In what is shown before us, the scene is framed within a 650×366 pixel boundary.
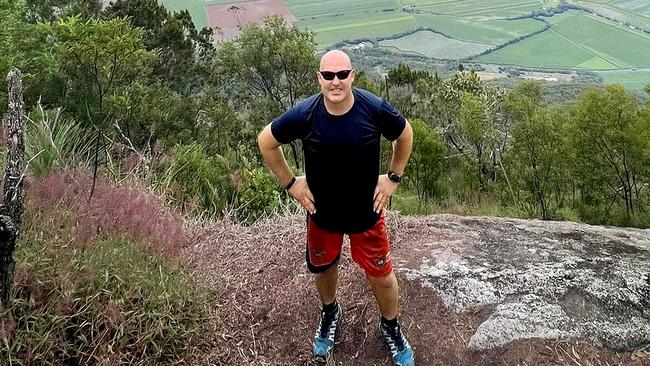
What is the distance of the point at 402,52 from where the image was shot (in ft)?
179

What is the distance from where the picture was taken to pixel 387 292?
345cm

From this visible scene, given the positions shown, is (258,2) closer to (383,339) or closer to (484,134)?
(484,134)

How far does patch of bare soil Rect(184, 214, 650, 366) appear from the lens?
3539mm

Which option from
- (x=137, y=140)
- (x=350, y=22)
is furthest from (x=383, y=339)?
(x=350, y=22)

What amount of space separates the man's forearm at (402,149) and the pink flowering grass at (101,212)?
1.62m

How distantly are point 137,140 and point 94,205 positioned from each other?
6.89m

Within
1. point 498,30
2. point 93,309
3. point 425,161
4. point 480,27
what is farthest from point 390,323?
point 480,27

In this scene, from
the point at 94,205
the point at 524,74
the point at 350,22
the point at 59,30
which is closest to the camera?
the point at 94,205

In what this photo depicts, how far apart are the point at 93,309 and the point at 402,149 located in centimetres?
181

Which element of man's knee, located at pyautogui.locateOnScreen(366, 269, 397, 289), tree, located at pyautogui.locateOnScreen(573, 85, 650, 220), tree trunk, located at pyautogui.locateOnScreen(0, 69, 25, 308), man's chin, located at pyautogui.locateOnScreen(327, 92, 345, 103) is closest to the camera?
tree trunk, located at pyautogui.locateOnScreen(0, 69, 25, 308)

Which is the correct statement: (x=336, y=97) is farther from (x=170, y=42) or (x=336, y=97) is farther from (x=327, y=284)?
(x=170, y=42)

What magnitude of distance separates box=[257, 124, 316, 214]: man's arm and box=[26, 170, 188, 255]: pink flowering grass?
3.66ft

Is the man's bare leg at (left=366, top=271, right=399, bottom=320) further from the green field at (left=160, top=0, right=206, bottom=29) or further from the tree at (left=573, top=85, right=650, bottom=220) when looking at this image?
the green field at (left=160, top=0, right=206, bottom=29)

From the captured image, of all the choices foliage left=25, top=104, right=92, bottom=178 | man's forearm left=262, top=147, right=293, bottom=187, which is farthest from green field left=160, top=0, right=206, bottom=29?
man's forearm left=262, top=147, right=293, bottom=187
